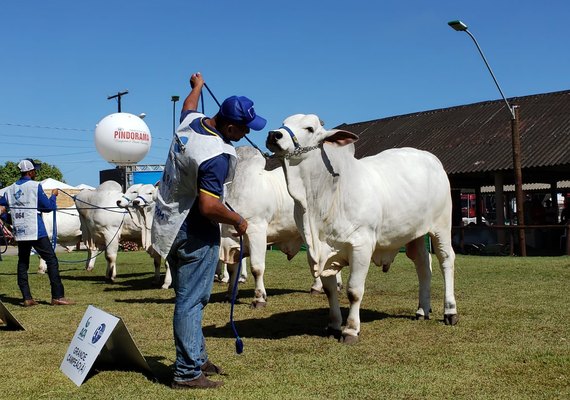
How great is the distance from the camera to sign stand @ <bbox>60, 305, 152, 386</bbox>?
5039 millimetres

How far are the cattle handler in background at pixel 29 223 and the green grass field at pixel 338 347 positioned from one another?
418 millimetres

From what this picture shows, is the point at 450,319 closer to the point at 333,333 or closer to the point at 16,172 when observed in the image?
the point at 333,333

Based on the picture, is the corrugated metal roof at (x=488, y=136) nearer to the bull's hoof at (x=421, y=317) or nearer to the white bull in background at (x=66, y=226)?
the white bull in background at (x=66, y=226)

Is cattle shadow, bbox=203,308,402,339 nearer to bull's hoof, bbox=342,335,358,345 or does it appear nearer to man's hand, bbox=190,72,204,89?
bull's hoof, bbox=342,335,358,345

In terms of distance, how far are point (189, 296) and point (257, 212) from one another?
4.57 meters

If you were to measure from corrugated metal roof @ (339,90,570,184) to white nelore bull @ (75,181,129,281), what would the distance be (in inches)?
493

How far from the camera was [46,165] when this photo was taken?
57.4 m

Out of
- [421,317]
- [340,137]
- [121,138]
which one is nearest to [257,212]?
[421,317]

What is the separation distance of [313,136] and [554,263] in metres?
9.70

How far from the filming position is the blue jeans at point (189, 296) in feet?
15.7

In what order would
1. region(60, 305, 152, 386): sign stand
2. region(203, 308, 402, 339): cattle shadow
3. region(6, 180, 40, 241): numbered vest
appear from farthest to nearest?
region(6, 180, 40, 241): numbered vest < region(203, 308, 402, 339): cattle shadow < region(60, 305, 152, 386): sign stand

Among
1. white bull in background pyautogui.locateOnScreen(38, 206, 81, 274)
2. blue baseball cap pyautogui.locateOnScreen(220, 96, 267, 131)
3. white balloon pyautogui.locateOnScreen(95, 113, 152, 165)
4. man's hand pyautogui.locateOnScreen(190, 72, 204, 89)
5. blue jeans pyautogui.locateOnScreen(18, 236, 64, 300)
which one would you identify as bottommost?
blue jeans pyautogui.locateOnScreen(18, 236, 64, 300)

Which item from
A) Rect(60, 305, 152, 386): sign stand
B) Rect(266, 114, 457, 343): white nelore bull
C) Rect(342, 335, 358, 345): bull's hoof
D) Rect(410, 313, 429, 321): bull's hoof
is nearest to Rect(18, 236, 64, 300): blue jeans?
Rect(60, 305, 152, 386): sign stand

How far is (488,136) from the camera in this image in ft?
77.7
